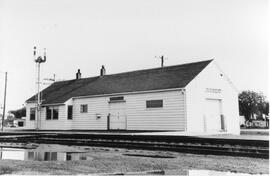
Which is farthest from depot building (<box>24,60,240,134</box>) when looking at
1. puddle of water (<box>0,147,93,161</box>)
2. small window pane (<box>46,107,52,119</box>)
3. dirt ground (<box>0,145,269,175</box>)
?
dirt ground (<box>0,145,269,175</box>)

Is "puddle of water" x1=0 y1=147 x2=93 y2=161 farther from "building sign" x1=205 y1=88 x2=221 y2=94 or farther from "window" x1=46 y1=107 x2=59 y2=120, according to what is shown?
"window" x1=46 y1=107 x2=59 y2=120

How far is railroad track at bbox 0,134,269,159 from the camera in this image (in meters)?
8.86

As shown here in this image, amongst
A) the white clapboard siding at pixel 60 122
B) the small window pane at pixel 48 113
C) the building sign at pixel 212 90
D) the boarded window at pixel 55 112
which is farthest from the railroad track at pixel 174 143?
the small window pane at pixel 48 113

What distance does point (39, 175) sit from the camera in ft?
22.3

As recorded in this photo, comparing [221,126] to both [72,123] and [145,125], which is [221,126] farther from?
[72,123]

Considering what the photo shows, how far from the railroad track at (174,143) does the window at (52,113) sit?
33.2ft

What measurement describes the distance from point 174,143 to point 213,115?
10408 millimetres

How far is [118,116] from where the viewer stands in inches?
896

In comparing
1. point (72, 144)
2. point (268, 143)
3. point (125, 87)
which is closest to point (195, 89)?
point (125, 87)

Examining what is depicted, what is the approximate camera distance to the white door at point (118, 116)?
2245 centimetres

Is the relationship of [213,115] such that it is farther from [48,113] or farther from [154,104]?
[48,113]

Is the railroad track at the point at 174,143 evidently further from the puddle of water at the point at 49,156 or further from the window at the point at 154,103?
the window at the point at 154,103

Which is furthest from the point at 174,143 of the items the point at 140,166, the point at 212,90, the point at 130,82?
the point at 130,82

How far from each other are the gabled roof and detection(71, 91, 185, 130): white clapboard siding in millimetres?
510
